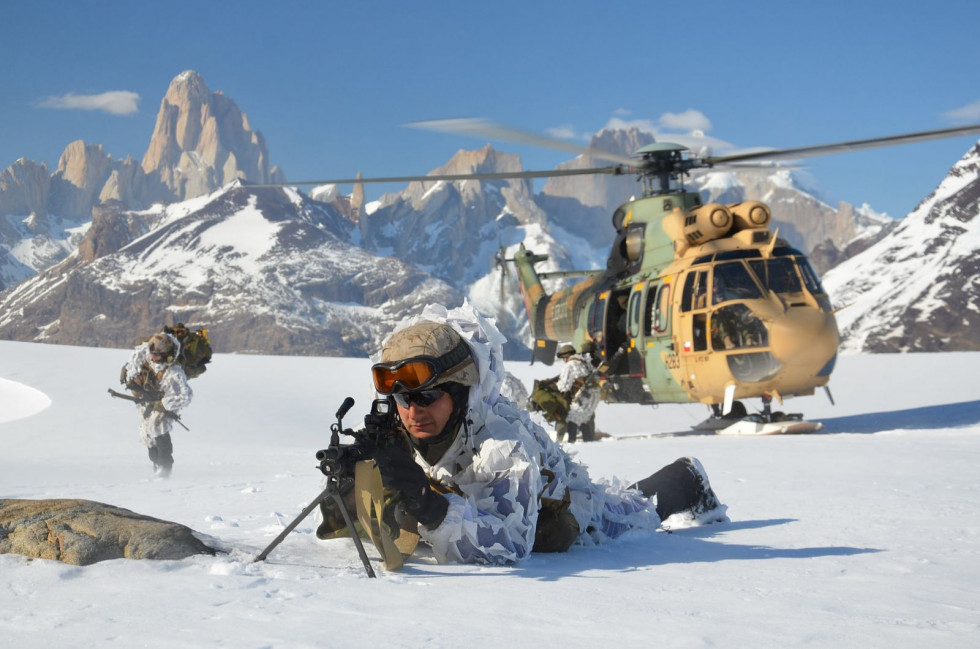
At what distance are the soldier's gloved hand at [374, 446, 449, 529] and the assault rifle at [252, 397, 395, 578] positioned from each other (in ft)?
0.27

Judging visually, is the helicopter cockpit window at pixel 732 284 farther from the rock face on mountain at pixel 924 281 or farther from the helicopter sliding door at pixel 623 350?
the rock face on mountain at pixel 924 281

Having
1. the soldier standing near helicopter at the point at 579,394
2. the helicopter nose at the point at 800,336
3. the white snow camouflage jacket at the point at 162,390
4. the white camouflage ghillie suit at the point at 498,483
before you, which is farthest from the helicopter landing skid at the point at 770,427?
the white camouflage ghillie suit at the point at 498,483

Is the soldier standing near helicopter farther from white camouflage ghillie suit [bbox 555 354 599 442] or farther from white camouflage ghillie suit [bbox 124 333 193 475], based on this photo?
white camouflage ghillie suit [bbox 124 333 193 475]

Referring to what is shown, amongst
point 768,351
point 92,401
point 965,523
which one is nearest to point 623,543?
point 965,523

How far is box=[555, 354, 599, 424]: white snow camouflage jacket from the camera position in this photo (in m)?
13.3

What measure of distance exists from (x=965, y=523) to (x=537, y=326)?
13339 mm

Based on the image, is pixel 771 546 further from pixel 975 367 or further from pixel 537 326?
pixel 975 367

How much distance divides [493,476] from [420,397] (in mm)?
395

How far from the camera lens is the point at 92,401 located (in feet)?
50.3

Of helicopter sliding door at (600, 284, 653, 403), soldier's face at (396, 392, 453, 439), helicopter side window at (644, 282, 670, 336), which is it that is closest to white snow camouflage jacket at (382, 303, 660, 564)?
soldier's face at (396, 392, 453, 439)

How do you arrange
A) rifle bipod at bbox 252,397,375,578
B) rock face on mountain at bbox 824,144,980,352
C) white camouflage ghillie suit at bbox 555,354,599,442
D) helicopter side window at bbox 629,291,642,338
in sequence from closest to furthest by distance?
rifle bipod at bbox 252,397,375,578
white camouflage ghillie suit at bbox 555,354,599,442
helicopter side window at bbox 629,291,642,338
rock face on mountain at bbox 824,144,980,352

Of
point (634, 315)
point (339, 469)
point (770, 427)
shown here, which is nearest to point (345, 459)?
point (339, 469)

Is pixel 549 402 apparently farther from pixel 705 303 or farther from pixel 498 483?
pixel 498 483

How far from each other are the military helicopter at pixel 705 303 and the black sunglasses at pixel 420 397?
695cm
